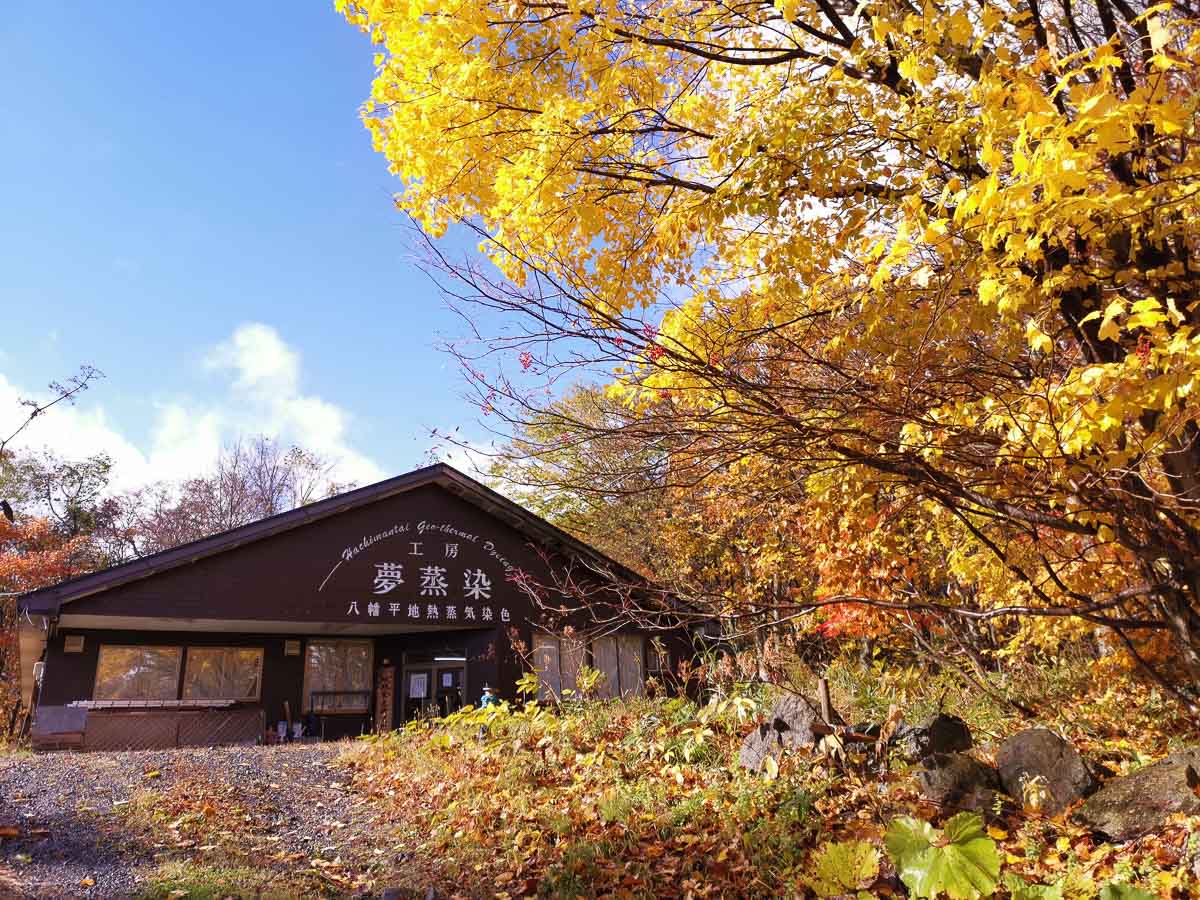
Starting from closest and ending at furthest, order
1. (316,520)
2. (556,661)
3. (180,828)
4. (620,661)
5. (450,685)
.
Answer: (180,828) → (316,520) → (450,685) → (556,661) → (620,661)

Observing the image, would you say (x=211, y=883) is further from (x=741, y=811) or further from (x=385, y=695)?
(x=385, y=695)

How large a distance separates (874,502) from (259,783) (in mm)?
7714

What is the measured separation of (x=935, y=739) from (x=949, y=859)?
13.5 ft

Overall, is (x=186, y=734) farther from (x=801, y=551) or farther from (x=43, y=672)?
(x=801, y=551)

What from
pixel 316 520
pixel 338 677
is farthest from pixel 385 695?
pixel 316 520

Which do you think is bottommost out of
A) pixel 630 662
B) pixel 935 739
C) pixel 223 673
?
pixel 935 739

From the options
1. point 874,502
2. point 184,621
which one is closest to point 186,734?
point 184,621

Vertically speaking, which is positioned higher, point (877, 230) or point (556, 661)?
point (877, 230)

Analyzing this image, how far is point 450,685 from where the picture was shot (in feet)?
60.6

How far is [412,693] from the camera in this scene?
63.2ft

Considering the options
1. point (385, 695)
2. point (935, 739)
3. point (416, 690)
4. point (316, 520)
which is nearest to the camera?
point (935, 739)

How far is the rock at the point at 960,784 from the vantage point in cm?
614

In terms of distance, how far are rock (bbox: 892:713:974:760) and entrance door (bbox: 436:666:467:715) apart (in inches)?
501

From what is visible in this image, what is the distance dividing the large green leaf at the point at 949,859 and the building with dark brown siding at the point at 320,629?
1248 cm
